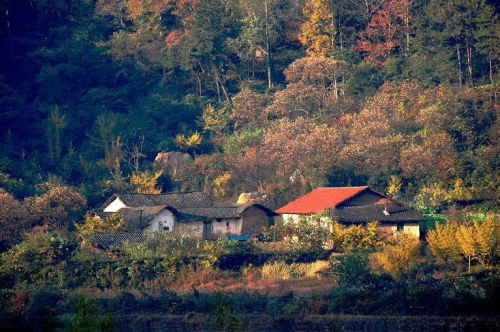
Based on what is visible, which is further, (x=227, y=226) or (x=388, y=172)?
(x=388, y=172)

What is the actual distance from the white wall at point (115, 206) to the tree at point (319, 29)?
2367 cm

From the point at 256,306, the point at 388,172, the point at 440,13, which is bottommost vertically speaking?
the point at 256,306

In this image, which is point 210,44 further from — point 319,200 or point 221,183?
point 319,200

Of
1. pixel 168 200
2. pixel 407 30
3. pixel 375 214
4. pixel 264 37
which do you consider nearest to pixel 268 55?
pixel 264 37

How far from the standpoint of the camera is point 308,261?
127ft

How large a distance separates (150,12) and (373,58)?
759 inches

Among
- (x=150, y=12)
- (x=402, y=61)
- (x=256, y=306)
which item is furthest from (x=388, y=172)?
(x=150, y=12)

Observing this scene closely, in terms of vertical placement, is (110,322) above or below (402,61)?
below

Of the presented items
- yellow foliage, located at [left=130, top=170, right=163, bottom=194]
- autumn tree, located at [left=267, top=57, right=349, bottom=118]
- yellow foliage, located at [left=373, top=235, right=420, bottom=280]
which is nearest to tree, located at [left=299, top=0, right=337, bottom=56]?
autumn tree, located at [left=267, top=57, right=349, bottom=118]

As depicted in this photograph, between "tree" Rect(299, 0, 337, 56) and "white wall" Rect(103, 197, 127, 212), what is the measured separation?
2367 centimetres

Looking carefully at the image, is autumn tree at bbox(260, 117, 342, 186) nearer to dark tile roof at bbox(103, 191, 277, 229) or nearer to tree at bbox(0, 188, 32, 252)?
dark tile roof at bbox(103, 191, 277, 229)

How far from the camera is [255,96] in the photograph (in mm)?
64625

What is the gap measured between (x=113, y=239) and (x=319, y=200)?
1133 cm

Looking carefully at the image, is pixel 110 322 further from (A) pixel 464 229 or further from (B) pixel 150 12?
(B) pixel 150 12
